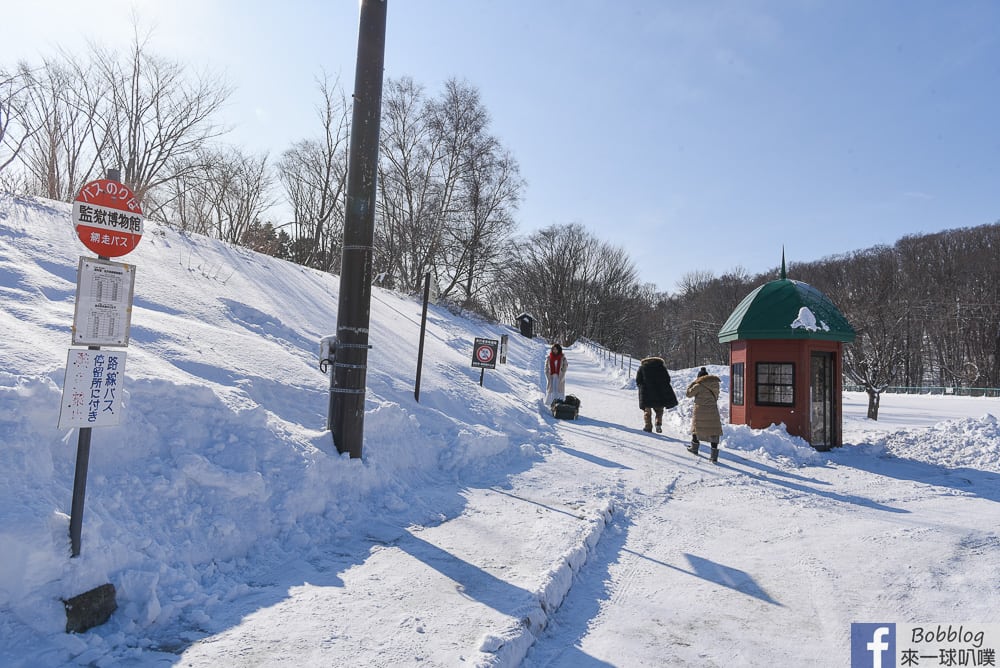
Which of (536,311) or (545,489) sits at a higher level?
(536,311)

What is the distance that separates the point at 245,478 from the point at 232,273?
8157 mm

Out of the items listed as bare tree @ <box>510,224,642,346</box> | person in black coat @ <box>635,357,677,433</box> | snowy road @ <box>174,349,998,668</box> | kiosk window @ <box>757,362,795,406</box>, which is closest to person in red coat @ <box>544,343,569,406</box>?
person in black coat @ <box>635,357,677,433</box>

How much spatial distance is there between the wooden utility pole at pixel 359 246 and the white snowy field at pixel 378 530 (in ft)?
1.11

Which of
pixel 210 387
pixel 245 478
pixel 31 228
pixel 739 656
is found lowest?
pixel 739 656

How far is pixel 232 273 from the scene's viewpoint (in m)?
11.9

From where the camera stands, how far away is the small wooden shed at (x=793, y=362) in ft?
41.0

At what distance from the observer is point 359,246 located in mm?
6406

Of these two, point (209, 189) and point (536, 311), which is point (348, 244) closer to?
point (209, 189)

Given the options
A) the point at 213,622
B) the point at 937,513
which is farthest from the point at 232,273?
the point at 937,513

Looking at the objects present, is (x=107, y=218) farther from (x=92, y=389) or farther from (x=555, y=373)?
(x=555, y=373)

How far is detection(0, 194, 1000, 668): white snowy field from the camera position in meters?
3.47

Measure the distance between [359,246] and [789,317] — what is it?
9969 millimetres

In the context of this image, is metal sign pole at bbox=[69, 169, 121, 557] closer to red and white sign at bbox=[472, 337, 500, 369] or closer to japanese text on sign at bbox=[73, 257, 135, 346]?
japanese text on sign at bbox=[73, 257, 135, 346]

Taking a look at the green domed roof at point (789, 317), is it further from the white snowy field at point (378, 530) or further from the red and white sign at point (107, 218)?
the red and white sign at point (107, 218)
